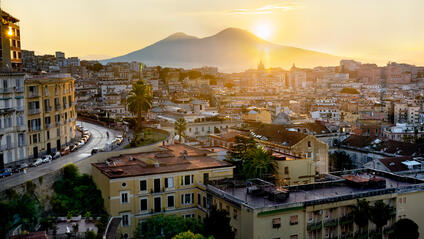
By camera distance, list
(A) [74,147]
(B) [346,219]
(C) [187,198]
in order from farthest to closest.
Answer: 1. (A) [74,147]
2. (C) [187,198]
3. (B) [346,219]

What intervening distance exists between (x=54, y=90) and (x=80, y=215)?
16346 mm

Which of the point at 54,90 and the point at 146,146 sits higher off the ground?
the point at 54,90

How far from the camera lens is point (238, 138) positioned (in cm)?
3650

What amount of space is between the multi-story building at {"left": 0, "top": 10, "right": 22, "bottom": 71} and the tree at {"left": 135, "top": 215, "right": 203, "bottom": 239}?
2470cm

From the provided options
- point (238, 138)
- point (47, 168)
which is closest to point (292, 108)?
point (238, 138)

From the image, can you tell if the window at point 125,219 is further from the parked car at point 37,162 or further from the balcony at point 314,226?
the balcony at point 314,226

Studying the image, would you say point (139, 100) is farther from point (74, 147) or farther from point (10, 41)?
point (10, 41)

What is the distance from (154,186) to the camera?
2866 cm

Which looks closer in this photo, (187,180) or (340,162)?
(187,180)

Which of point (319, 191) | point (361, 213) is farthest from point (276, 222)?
point (319, 191)

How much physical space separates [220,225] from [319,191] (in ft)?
25.4

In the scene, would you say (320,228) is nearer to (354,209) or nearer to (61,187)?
(354,209)

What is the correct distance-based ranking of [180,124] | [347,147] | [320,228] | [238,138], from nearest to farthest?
[320,228] → [238,138] → [180,124] → [347,147]

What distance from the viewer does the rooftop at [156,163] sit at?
29.0 m
